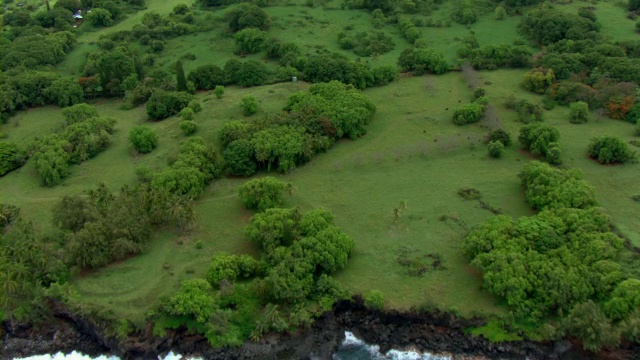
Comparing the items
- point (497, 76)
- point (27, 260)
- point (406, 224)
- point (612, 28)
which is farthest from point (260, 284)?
point (612, 28)

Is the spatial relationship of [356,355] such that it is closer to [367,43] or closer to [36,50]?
[367,43]

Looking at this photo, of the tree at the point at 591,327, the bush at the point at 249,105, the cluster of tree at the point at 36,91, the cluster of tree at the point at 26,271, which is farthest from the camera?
the cluster of tree at the point at 36,91

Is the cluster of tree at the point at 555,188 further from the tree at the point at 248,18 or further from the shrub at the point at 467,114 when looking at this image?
the tree at the point at 248,18

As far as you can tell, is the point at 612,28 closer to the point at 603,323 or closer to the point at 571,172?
the point at 571,172

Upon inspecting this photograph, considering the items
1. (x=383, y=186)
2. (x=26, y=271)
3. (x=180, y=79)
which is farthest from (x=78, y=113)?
(x=383, y=186)

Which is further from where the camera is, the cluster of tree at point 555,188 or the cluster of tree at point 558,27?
the cluster of tree at point 558,27

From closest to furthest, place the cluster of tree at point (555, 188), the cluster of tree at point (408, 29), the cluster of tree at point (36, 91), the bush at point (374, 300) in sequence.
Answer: the bush at point (374, 300), the cluster of tree at point (555, 188), the cluster of tree at point (36, 91), the cluster of tree at point (408, 29)

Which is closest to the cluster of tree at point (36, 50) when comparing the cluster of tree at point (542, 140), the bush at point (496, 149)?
the bush at point (496, 149)
